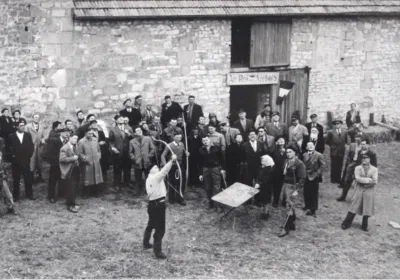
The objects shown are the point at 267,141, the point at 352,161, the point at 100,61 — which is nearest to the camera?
the point at 267,141

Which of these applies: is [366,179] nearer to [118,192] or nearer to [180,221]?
[180,221]

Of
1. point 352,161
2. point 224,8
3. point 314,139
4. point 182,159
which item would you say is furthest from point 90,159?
point 224,8

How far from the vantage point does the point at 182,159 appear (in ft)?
43.2

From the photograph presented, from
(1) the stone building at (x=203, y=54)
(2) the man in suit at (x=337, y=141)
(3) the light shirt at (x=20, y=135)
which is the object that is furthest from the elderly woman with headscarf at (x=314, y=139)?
(3) the light shirt at (x=20, y=135)

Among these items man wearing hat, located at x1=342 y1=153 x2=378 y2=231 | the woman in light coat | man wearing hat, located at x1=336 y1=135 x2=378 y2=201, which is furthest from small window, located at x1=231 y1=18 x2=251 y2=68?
man wearing hat, located at x1=342 y1=153 x2=378 y2=231

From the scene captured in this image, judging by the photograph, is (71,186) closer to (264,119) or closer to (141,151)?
(141,151)

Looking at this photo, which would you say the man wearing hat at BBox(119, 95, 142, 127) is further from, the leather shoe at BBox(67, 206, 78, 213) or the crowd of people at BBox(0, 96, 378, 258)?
the leather shoe at BBox(67, 206, 78, 213)

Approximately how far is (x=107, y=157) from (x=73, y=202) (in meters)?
1.53

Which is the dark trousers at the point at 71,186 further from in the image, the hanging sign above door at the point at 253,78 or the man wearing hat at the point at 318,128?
the hanging sign above door at the point at 253,78

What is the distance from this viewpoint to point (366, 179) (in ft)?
37.6

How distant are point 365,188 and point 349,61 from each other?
27.5 feet

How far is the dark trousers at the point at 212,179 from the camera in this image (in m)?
12.4

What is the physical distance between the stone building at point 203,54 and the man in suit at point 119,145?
8.07 ft

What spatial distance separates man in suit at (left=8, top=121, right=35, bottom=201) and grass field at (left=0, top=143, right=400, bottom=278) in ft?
1.74
